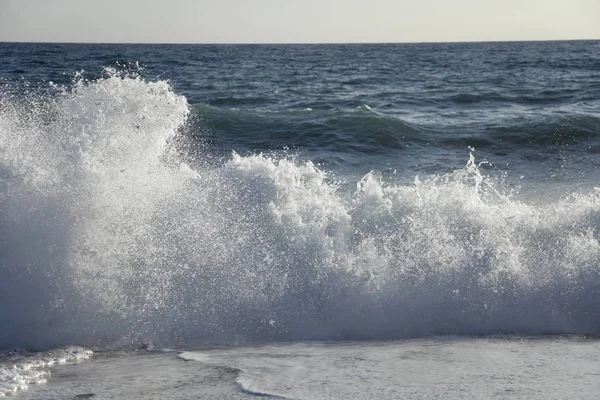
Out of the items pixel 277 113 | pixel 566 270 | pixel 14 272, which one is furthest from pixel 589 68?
pixel 14 272

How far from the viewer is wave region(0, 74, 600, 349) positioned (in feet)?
19.0

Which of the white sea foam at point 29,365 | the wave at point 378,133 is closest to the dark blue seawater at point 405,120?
the wave at point 378,133

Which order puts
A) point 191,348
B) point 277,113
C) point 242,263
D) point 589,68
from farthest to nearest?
point 589,68 < point 277,113 < point 242,263 < point 191,348

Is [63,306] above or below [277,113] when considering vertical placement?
below

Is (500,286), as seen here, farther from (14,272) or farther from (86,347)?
(14,272)

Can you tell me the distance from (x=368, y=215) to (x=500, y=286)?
1320mm

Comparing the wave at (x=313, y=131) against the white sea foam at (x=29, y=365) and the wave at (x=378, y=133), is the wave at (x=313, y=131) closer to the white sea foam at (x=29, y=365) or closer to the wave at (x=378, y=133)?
Answer: the wave at (x=378, y=133)

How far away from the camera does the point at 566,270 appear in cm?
621

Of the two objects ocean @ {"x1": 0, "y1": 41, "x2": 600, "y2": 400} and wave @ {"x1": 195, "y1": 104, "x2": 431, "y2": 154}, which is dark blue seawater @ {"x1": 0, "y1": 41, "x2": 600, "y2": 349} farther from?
wave @ {"x1": 195, "y1": 104, "x2": 431, "y2": 154}

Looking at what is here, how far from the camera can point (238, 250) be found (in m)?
6.30

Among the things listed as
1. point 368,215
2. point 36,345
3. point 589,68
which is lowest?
point 36,345

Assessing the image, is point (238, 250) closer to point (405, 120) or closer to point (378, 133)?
point (378, 133)

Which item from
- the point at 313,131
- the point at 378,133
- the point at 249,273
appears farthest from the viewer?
the point at 313,131

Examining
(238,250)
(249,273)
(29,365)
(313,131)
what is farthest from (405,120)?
(29,365)
